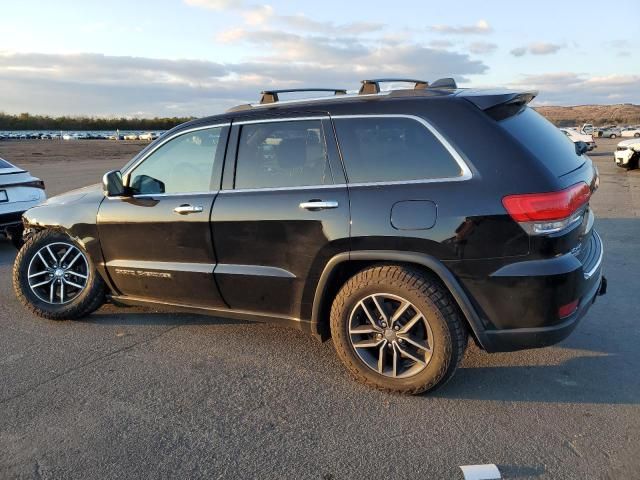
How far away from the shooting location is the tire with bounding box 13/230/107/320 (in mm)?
4691

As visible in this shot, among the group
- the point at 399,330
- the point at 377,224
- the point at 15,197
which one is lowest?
the point at 399,330

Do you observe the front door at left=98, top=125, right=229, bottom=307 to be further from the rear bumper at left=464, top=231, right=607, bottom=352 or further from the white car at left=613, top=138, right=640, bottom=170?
the white car at left=613, top=138, right=640, bottom=170

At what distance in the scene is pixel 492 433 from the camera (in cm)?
296

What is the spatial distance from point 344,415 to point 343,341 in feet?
1.65

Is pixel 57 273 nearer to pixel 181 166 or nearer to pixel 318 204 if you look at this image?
pixel 181 166

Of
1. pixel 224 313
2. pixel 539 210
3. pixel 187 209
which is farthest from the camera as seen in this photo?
pixel 224 313

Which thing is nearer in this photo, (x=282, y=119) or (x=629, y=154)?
(x=282, y=119)

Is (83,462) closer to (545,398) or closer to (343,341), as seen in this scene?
(343,341)

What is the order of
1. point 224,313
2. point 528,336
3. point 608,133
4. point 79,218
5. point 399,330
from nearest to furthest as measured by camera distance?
1. point 528,336
2. point 399,330
3. point 224,313
4. point 79,218
5. point 608,133

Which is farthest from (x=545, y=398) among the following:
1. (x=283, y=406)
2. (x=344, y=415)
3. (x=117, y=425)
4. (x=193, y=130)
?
(x=193, y=130)

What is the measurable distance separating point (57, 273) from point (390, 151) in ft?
10.8

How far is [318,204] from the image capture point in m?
3.43

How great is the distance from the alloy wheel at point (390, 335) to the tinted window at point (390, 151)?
771 millimetres

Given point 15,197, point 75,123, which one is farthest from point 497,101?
point 75,123
